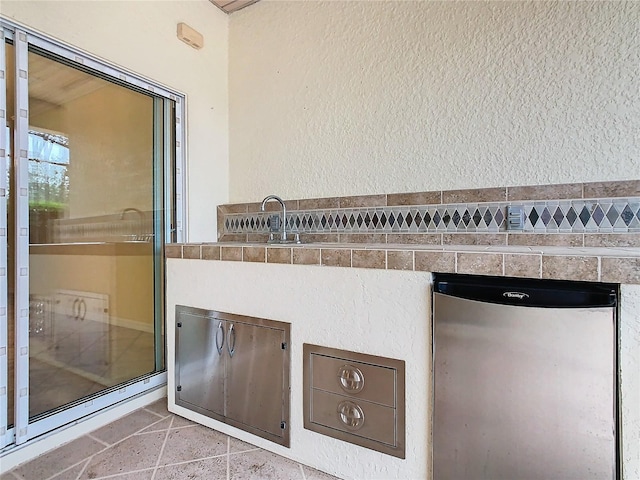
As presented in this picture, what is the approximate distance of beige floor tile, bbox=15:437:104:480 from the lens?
4.81 feet

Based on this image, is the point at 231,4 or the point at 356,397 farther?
the point at 231,4

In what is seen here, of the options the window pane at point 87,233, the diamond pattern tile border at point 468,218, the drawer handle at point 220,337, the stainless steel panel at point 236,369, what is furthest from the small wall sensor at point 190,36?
the drawer handle at point 220,337

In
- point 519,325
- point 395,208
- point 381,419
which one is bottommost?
point 381,419

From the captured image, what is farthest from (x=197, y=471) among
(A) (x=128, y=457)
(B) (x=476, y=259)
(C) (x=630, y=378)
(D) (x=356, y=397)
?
(C) (x=630, y=378)

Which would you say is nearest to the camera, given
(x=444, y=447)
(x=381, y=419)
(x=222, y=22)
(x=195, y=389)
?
(x=444, y=447)

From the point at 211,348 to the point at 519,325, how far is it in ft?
4.89

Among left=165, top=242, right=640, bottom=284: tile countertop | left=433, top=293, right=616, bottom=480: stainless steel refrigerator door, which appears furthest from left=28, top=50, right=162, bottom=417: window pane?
left=433, top=293, right=616, bottom=480: stainless steel refrigerator door

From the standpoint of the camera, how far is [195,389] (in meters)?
1.84

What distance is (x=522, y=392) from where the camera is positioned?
106cm

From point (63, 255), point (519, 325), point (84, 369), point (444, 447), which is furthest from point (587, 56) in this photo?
point (84, 369)

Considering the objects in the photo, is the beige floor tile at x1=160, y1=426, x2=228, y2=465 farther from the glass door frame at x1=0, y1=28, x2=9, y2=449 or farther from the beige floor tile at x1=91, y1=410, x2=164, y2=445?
the glass door frame at x1=0, y1=28, x2=9, y2=449

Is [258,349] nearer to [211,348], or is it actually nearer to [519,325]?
[211,348]

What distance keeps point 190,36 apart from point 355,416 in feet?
9.00

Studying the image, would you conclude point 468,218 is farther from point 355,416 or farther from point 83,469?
point 83,469
